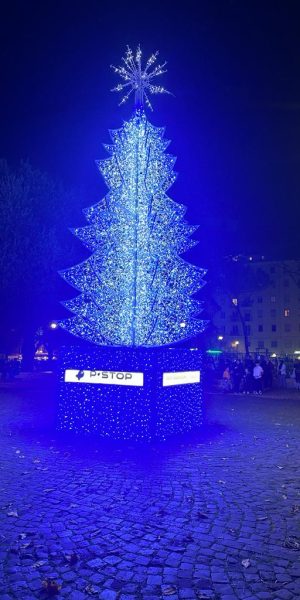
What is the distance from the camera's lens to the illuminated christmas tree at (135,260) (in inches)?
409

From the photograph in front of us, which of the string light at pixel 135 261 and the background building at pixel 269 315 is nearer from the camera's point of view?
the string light at pixel 135 261

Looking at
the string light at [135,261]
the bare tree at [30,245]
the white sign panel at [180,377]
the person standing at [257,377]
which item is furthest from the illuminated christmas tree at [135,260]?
the bare tree at [30,245]

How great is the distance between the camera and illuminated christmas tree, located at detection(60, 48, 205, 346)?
34.1 ft

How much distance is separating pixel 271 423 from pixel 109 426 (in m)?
5.02

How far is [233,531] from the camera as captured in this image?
4547 mm

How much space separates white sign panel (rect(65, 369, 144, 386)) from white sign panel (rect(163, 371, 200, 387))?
62 cm

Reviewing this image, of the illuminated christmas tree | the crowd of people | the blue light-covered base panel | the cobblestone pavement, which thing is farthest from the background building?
the cobblestone pavement

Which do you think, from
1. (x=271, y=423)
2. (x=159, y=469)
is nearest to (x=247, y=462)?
(x=159, y=469)

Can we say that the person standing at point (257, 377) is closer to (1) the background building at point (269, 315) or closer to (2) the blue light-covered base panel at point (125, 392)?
(2) the blue light-covered base panel at point (125, 392)

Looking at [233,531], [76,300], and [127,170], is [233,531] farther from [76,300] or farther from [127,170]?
[127,170]

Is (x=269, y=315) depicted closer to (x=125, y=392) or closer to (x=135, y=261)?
(x=135, y=261)

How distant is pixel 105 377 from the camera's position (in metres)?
9.31

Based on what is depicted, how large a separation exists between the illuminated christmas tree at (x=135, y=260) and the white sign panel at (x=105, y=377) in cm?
123

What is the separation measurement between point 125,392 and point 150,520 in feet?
14.4
